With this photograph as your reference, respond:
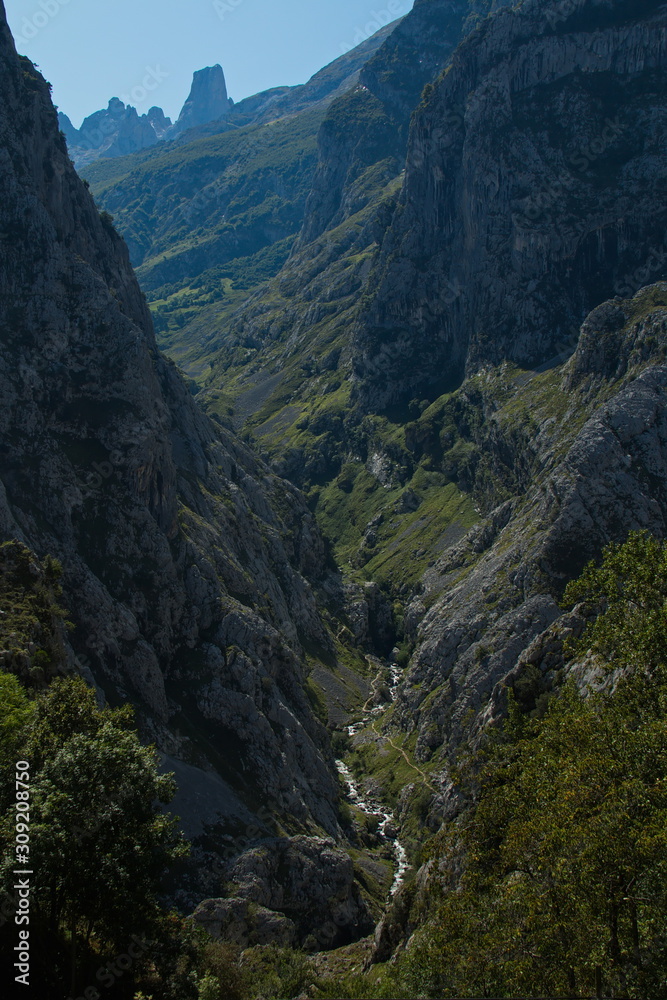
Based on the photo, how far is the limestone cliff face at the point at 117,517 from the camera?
280ft

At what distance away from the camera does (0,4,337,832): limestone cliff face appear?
280ft

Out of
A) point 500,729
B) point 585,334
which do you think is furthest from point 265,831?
point 585,334

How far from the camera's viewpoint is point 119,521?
316 ft

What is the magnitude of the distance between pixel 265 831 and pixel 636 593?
5234 centimetres

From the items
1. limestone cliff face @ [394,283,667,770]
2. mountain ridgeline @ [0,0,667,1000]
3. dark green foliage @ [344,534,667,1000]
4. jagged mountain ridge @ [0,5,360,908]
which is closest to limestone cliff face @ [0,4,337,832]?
jagged mountain ridge @ [0,5,360,908]

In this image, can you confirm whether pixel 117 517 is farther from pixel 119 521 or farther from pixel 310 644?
pixel 310 644

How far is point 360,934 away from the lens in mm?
80125

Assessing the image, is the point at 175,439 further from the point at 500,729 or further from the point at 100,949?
the point at 100,949

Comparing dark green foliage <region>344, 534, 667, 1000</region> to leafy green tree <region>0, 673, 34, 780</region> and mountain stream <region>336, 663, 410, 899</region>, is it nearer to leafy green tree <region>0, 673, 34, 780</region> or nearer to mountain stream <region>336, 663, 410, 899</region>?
leafy green tree <region>0, 673, 34, 780</region>

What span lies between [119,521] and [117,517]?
0.56 m

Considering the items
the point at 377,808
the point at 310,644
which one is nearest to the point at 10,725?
the point at 377,808

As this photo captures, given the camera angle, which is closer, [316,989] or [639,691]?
[639,691]

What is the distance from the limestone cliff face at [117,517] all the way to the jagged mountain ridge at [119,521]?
222 millimetres

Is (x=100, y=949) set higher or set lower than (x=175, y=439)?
lower
